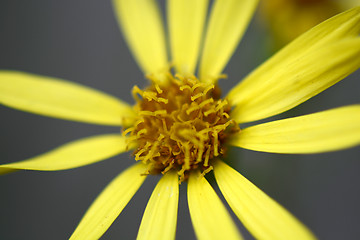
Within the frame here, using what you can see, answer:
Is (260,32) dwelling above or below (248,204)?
above

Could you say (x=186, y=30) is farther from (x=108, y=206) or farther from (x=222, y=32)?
(x=108, y=206)

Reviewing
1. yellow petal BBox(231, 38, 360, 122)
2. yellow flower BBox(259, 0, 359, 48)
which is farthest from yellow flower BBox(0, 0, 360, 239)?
yellow flower BBox(259, 0, 359, 48)

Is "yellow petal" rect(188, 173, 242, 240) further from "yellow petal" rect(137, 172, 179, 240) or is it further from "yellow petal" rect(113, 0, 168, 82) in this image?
"yellow petal" rect(113, 0, 168, 82)

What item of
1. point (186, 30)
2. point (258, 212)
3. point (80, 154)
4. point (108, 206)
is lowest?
point (258, 212)

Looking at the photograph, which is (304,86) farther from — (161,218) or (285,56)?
(161,218)

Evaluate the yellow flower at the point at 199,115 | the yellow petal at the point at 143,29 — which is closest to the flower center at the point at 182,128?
the yellow flower at the point at 199,115

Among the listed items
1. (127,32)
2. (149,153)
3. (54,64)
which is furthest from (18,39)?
(149,153)

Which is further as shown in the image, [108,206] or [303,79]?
[108,206]

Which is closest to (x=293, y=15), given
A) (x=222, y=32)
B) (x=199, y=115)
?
(x=222, y=32)
